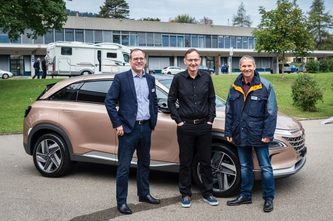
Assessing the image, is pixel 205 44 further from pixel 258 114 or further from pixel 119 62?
pixel 258 114

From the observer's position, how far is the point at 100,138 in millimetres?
5867

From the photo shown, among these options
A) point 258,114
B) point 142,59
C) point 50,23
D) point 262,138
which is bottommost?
point 262,138

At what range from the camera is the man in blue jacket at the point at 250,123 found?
15.5 ft

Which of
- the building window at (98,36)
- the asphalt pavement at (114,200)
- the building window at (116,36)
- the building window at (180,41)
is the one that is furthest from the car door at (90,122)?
the building window at (180,41)

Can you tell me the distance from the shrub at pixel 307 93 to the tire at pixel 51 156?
12565 mm

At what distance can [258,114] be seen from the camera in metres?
4.75

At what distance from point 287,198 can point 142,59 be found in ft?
8.90

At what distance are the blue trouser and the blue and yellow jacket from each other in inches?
5.3

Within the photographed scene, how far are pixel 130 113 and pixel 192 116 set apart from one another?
779 mm

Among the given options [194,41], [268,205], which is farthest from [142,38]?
[268,205]

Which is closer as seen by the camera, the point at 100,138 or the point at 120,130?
the point at 120,130

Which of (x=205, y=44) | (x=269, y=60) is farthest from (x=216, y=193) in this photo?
(x=269, y=60)

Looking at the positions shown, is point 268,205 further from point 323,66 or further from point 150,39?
point 150,39

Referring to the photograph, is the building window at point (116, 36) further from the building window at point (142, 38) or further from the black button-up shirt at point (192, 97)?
the black button-up shirt at point (192, 97)
